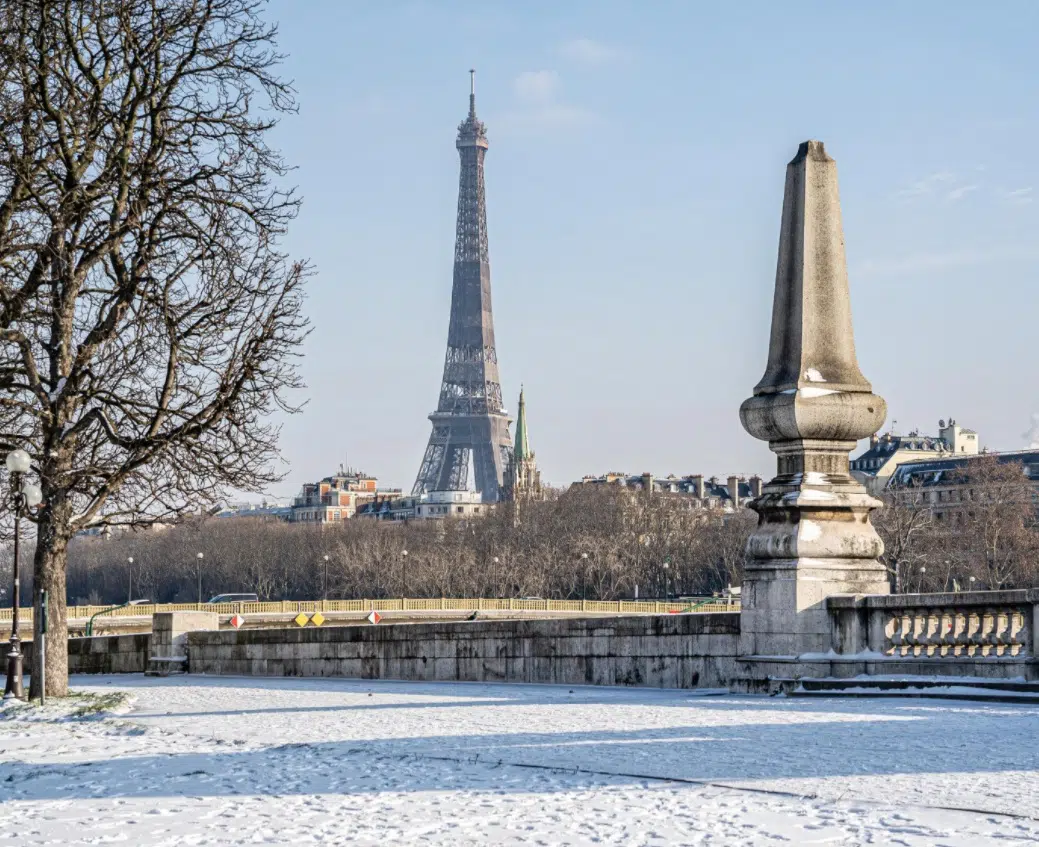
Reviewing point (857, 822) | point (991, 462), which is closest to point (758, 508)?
point (857, 822)

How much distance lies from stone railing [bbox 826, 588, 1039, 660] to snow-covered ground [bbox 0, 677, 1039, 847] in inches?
42.1

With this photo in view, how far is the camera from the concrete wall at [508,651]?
18.5m

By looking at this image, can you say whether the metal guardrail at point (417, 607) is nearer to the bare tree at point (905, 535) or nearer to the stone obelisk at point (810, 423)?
the bare tree at point (905, 535)

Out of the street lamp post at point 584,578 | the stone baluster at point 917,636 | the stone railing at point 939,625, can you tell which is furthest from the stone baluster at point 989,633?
the street lamp post at point 584,578

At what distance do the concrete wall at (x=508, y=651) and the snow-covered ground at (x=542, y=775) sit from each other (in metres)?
2.48

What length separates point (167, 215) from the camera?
21.1 m

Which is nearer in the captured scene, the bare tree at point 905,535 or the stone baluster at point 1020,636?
the stone baluster at point 1020,636

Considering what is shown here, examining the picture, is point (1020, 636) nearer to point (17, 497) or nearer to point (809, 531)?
point (809, 531)

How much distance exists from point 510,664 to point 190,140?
782 cm

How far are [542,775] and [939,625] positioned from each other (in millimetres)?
6989

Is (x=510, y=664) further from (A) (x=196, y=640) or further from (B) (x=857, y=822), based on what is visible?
(B) (x=857, y=822)

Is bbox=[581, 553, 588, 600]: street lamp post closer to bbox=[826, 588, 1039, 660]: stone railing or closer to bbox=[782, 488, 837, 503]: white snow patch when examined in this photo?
bbox=[782, 488, 837, 503]: white snow patch

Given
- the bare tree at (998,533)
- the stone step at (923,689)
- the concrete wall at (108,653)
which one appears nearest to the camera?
the stone step at (923,689)

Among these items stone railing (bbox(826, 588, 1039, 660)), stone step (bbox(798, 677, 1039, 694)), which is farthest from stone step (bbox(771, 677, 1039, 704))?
stone railing (bbox(826, 588, 1039, 660))
